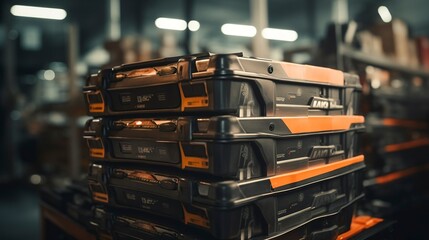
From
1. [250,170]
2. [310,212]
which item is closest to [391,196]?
[310,212]

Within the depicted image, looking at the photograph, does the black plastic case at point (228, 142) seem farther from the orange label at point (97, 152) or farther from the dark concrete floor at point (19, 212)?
the dark concrete floor at point (19, 212)

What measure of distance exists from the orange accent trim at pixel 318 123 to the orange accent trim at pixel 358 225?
440mm

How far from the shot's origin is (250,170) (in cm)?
117

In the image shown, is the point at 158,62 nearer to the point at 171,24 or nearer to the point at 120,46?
the point at 120,46

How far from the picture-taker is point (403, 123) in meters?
3.79

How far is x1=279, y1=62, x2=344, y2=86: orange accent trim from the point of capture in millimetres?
1333

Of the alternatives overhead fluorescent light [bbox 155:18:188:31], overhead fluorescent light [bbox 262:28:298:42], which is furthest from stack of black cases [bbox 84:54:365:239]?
overhead fluorescent light [bbox 262:28:298:42]

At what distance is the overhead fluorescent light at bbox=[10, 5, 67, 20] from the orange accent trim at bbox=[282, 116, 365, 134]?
7695mm

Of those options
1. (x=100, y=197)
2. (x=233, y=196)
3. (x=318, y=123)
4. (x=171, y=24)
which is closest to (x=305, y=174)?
(x=318, y=123)

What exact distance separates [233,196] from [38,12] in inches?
322

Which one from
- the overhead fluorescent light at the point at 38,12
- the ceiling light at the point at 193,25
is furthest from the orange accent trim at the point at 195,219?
the overhead fluorescent light at the point at 38,12

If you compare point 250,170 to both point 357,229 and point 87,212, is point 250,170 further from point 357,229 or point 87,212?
point 87,212

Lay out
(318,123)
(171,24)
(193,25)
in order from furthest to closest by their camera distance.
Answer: (171,24) → (193,25) → (318,123)

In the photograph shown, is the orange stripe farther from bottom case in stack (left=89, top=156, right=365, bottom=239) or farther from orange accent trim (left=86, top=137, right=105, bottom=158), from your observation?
orange accent trim (left=86, top=137, right=105, bottom=158)
